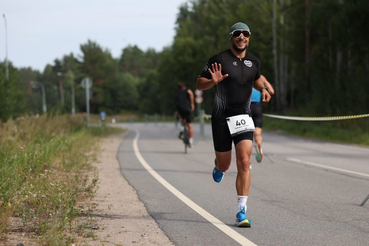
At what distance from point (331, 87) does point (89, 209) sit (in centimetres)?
2684

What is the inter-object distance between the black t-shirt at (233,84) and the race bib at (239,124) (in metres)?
0.06

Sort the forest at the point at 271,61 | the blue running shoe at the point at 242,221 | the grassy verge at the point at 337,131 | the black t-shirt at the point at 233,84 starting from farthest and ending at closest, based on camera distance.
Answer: the forest at the point at 271,61, the grassy verge at the point at 337,131, the black t-shirt at the point at 233,84, the blue running shoe at the point at 242,221

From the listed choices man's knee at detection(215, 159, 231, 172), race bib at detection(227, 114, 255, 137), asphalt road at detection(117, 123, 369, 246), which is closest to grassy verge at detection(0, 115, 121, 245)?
asphalt road at detection(117, 123, 369, 246)

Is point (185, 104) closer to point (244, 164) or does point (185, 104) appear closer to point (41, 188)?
point (41, 188)

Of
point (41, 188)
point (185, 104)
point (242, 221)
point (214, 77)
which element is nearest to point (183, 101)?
point (185, 104)

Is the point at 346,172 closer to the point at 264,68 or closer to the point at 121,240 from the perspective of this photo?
the point at 121,240

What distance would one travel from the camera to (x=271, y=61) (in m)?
58.0

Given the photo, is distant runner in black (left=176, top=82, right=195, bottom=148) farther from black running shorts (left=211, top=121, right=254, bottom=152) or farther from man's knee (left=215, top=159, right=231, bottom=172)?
black running shorts (left=211, top=121, right=254, bottom=152)

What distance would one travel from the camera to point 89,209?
6.85 meters

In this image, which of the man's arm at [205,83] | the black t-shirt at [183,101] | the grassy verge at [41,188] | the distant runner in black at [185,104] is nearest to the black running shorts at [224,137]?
the man's arm at [205,83]

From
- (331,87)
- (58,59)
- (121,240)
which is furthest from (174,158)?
(58,59)

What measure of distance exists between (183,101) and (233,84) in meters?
10.6

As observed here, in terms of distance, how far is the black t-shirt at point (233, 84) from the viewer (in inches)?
247

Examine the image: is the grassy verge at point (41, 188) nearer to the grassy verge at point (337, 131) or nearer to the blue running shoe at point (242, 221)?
the blue running shoe at point (242, 221)
